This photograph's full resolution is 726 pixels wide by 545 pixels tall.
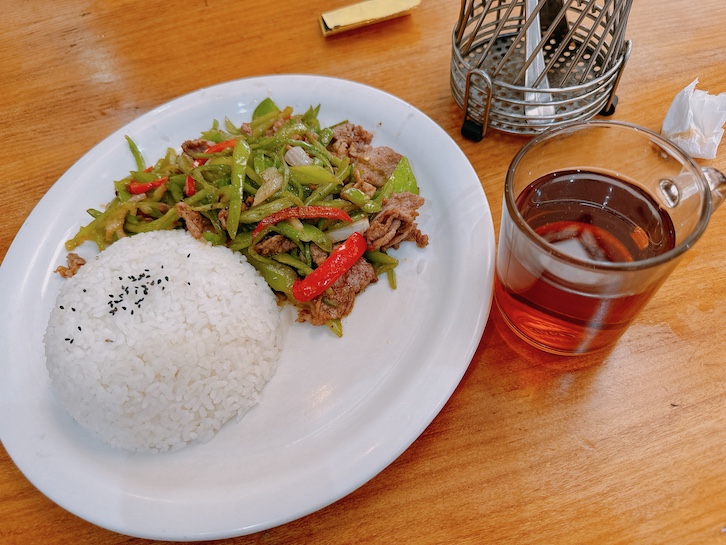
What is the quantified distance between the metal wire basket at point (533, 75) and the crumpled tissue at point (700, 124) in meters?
0.27

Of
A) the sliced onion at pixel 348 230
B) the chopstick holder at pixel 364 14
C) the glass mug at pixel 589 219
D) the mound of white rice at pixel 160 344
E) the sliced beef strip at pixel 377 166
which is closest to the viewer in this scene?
the glass mug at pixel 589 219

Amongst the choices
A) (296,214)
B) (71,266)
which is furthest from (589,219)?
(71,266)

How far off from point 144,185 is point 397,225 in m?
0.98

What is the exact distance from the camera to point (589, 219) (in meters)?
1.53

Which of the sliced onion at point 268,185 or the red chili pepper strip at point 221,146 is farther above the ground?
the red chili pepper strip at point 221,146

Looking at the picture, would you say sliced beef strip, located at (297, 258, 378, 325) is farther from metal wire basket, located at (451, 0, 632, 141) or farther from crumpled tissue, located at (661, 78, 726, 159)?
crumpled tissue, located at (661, 78, 726, 159)

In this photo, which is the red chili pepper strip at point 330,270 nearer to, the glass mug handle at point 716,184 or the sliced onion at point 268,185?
the sliced onion at point 268,185

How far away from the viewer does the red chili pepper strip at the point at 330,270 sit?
5.68ft

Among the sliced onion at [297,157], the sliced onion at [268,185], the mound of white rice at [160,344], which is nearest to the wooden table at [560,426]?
the mound of white rice at [160,344]

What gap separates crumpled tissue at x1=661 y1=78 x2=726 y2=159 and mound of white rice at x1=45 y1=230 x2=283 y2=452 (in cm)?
162

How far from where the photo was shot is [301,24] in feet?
8.83

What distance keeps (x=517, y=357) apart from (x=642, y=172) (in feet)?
2.14

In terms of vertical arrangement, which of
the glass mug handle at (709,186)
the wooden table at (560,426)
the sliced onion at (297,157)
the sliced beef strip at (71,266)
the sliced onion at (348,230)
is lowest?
the wooden table at (560,426)

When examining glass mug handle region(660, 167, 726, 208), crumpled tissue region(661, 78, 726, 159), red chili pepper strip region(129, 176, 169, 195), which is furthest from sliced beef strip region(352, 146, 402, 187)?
crumpled tissue region(661, 78, 726, 159)
